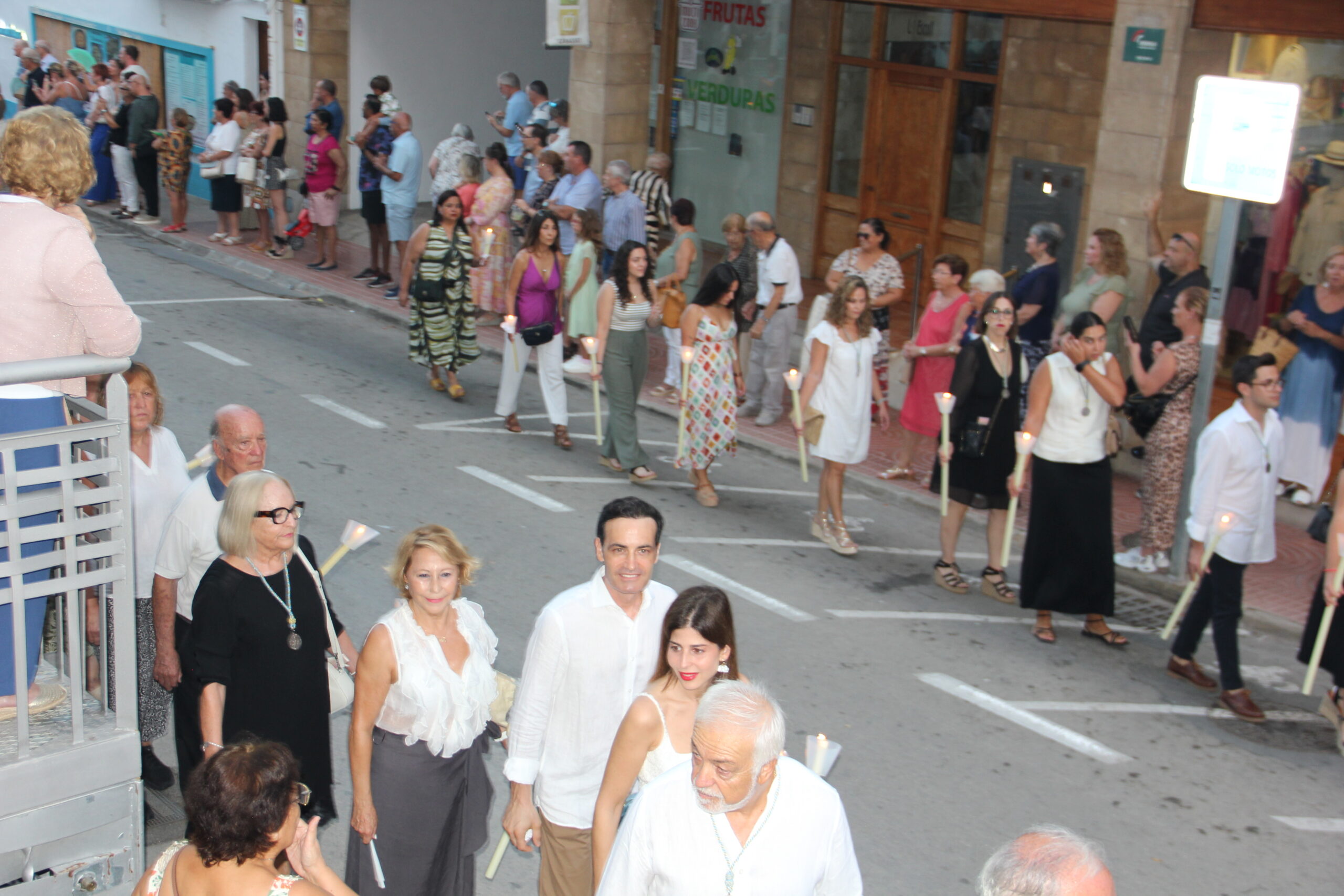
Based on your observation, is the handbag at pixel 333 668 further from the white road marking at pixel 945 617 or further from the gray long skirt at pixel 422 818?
the white road marking at pixel 945 617

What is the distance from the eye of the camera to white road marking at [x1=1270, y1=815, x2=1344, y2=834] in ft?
21.0

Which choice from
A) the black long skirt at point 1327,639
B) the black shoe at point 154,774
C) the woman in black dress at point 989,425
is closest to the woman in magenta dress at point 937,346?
the woman in black dress at point 989,425

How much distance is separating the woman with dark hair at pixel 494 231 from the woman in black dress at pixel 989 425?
17.4 ft

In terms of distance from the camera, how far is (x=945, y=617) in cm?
863

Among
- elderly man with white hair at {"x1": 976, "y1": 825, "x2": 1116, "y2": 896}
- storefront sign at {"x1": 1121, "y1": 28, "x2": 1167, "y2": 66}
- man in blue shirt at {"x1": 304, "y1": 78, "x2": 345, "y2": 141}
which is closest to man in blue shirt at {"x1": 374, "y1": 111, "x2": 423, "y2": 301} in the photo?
man in blue shirt at {"x1": 304, "y1": 78, "x2": 345, "y2": 141}

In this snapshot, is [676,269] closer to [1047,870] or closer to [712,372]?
[712,372]

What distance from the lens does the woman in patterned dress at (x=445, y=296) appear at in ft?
40.3

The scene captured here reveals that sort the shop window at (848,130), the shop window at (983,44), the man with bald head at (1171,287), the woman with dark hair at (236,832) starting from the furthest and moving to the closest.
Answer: the shop window at (848,130) → the shop window at (983,44) → the man with bald head at (1171,287) → the woman with dark hair at (236,832)

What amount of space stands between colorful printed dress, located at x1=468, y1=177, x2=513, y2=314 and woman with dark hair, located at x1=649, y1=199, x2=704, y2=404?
154 cm

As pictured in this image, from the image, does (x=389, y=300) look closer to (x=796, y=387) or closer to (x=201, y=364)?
(x=201, y=364)

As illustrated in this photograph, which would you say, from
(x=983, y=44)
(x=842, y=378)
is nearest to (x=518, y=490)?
(x=842, y=378)

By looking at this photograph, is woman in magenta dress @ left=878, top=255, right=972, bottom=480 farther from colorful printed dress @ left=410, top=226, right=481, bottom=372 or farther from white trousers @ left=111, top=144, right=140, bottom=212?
white trousers @ left=111, top=144, right=140, bottom=212

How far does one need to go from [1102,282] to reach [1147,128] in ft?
4.69

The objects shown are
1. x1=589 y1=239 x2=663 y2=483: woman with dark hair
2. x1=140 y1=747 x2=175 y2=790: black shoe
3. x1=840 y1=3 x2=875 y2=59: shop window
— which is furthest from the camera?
x1=840 y1=3 x2=875 y2=59: shop window
